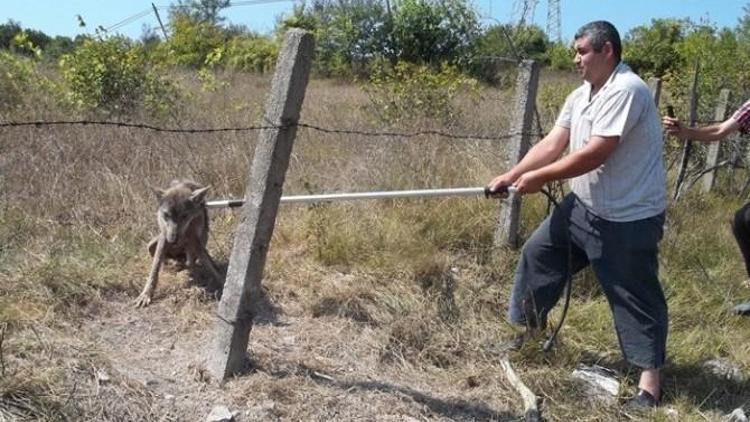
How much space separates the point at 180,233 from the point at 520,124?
272 centimetres

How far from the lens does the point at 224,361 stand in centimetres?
393

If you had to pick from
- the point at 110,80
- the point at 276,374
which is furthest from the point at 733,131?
the point at 110,80

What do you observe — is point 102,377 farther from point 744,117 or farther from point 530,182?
point 744,117

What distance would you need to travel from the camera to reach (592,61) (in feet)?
13.2

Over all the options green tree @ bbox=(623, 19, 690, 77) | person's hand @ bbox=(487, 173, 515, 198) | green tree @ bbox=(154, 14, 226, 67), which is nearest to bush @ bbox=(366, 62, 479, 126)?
person's hand @ bbox=(487, 173, 515, 198)

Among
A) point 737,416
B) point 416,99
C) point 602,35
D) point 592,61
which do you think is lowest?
point 737,416

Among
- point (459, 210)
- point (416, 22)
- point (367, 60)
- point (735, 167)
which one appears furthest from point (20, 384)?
point (367, 60)

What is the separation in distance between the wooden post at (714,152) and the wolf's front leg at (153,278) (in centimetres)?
651

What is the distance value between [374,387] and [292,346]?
0.65 metres

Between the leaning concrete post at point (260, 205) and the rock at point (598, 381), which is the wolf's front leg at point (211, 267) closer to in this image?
the leaning concrete post at point (260, 205)

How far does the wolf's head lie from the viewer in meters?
4.98

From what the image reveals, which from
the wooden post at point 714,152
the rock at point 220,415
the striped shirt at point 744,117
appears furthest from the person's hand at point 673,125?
the wooden post at point 714,152

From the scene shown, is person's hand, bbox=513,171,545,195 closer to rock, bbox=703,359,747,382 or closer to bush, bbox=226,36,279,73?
rock, bbox=703,359,747,382

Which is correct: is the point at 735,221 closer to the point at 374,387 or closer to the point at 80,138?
the point at 374,387
